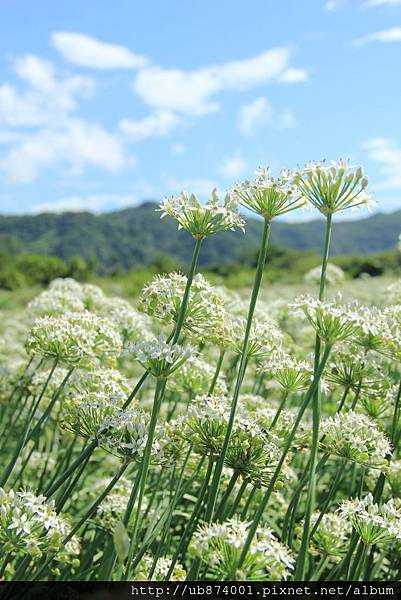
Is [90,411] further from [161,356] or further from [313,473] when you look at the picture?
[313,473]

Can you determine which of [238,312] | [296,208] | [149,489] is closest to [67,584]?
[149,489]

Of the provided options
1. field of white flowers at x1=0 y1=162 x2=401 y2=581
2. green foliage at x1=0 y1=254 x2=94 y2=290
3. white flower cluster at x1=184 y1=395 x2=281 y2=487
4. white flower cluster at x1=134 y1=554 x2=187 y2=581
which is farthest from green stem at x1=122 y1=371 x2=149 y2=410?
green foliage at x1=0 y1=254 x2=94 y2=290

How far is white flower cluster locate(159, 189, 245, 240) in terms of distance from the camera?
2818 mm

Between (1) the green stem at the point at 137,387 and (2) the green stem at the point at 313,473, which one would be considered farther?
(1) the green stem at the point at 137,387

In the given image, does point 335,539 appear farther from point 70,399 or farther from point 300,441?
point 70,399

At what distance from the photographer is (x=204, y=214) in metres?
2.83

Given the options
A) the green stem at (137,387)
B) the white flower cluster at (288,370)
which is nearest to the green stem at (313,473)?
the white flower cluster at (288,370)

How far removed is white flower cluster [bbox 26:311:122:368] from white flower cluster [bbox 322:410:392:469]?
4.83 feet

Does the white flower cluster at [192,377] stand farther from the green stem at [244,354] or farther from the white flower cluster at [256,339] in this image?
the green stem at [244,354]

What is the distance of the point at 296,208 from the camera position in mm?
2906

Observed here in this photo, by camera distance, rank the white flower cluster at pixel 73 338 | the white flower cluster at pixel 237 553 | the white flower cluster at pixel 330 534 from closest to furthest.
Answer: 1. the white flower cluster at pixel 237 553
2. the white flower cluster at pixel 330 534
3. the white flower cluster at pixel 73 338

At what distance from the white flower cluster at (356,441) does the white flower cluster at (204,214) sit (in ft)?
4.04

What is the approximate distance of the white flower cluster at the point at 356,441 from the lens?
10.4 ft

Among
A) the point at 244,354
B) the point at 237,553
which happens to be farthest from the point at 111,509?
the point at 244,354
